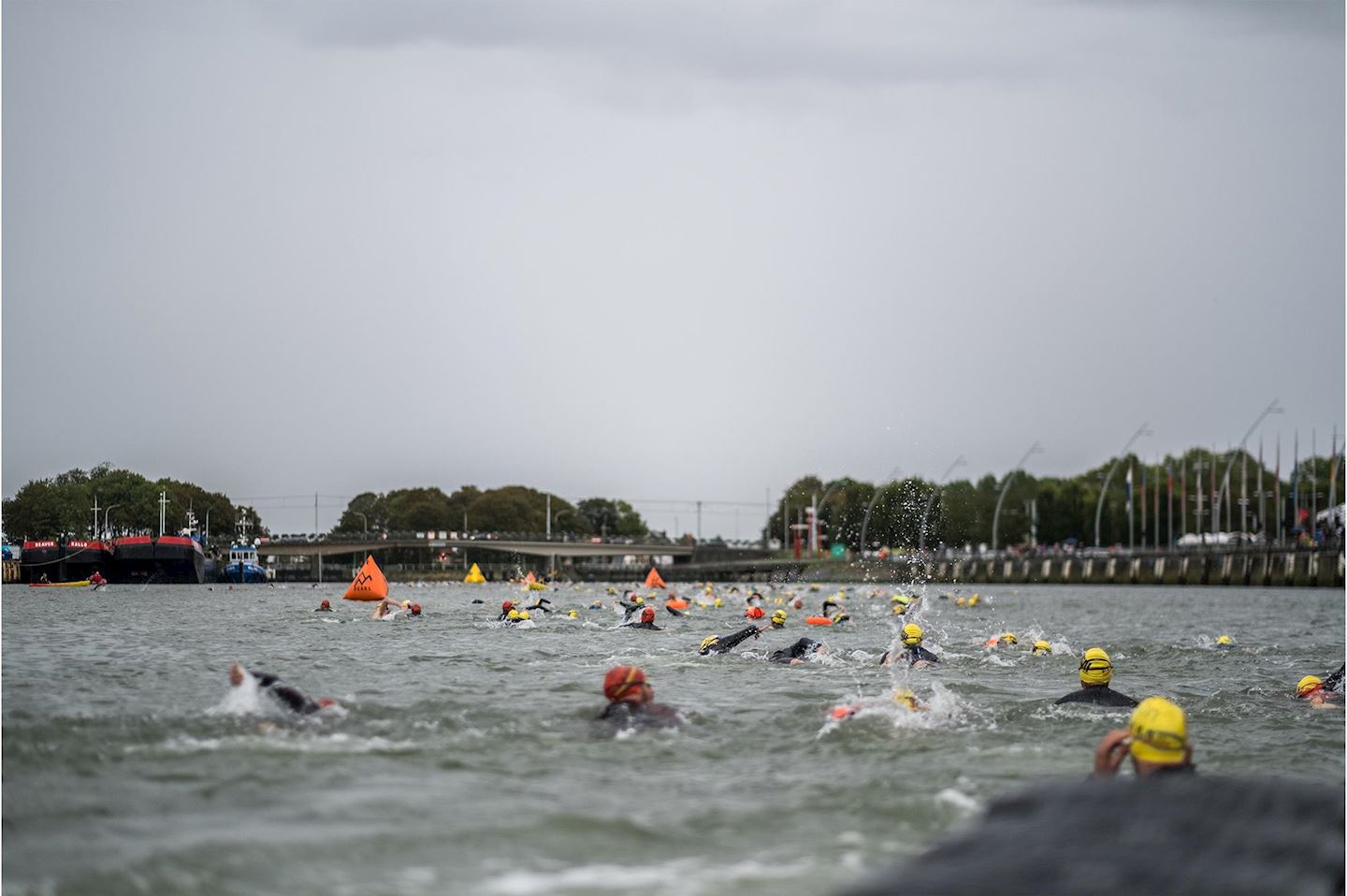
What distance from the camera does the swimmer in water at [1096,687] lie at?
55.8 feet

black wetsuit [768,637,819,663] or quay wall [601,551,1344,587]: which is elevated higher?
black wetsuit [768,637,819,663]

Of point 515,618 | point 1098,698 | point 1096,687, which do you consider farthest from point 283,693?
point 515,618

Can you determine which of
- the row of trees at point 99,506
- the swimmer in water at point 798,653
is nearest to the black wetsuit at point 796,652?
the swimmer in water at point 798,653

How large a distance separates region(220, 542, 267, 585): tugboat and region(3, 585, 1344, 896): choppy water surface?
264ft

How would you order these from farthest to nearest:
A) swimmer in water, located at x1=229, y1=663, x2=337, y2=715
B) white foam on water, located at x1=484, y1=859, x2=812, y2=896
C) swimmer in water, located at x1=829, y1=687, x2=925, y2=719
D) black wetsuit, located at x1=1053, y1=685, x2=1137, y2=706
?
1. black wetsuit, located at x1=1053, y1=685, x2=1137, y2=706
2. swimmer in water, located at x1=829, y1=687, x2=925, y2=719
3. swimmer in water, located at x1=229, y1=663, x2=337, y2=715
4. white foam on water, located at x1=484, y1=859, x2=812, y2=896

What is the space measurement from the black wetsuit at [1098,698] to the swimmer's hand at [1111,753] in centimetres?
743

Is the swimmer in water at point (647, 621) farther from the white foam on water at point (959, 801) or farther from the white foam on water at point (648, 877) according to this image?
the white foam on water at point (648, 877)

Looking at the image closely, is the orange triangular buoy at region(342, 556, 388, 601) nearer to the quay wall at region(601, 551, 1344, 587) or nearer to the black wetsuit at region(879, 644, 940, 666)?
the black wetsuit at region(879, 644, 940, 666)

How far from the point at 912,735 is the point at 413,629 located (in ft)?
71.3

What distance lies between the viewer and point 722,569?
495 ft

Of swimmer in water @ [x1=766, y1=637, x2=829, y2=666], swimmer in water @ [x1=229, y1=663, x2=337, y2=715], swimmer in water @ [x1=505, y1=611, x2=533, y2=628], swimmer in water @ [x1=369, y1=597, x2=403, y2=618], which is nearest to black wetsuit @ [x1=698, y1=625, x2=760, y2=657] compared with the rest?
swimmer in water @ [x1=766, y1=637, x2=829, y2=666]

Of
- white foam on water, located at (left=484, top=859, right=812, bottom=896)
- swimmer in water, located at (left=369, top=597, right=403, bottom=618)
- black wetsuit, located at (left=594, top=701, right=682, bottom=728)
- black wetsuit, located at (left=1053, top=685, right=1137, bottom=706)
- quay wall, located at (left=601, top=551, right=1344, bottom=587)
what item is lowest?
quay wall, located at (left=601, top=551, right=1344, bottom=587)

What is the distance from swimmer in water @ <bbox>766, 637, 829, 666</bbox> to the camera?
2395cm

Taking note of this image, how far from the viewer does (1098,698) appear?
17.0m
